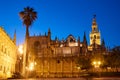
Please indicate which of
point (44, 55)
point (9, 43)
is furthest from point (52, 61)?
point (9, 43)

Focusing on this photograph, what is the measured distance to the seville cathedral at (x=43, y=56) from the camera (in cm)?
4847

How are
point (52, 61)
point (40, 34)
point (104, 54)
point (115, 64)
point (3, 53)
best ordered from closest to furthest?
point (3, 53), point (115, 64), point (104, 54), point (52, 61), point (40, 34)

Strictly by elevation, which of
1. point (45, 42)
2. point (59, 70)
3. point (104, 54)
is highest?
point (45, 42)

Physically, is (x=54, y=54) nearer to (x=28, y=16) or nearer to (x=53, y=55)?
(x=53, y=55)

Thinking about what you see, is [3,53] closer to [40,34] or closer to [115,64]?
[115,64]

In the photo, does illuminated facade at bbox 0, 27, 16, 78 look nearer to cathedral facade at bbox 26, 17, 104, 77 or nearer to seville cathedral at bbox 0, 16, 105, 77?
seville cathedral at bbox 0, 16, 105, 77

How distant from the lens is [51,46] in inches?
3516

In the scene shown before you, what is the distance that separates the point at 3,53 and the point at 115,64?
33816mm

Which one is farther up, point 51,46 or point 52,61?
point 51,46

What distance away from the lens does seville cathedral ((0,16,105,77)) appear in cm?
4847

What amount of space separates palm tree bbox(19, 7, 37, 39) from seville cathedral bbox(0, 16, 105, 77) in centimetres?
346

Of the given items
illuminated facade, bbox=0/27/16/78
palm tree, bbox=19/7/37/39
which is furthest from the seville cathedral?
palm tree, bbox=19/7/37/39

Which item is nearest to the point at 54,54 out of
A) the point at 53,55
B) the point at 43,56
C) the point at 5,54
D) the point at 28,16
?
the point at 53,55

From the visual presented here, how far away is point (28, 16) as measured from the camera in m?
51.8
